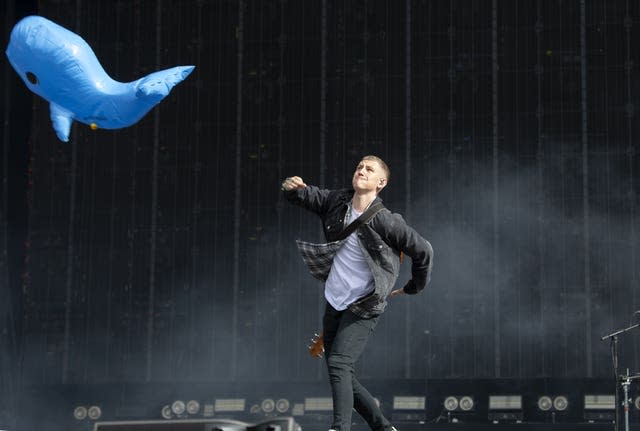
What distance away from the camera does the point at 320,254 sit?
5.52 metres

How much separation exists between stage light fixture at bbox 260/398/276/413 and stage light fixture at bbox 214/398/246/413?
0.70 ft

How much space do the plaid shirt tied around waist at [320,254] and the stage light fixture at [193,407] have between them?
653 centimetres

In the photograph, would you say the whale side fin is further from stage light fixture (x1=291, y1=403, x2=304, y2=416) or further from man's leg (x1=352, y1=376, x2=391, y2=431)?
stage light fixture (x1=291, y1=403, x2=304, y2=416)

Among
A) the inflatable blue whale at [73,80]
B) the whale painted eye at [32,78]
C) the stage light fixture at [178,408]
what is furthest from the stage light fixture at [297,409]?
the whale painted eye at [32,78]

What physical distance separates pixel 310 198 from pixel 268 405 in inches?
250

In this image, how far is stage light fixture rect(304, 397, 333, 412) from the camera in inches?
453

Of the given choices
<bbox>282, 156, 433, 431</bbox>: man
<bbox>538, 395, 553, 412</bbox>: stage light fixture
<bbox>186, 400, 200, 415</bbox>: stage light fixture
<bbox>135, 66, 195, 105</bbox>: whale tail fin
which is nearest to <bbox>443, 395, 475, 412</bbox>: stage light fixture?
<bbox>538, 395, 553, 412</bbox>: stage light fixture

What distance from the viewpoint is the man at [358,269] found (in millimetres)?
5367

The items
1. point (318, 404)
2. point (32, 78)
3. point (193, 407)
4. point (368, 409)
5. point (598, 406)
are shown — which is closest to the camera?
point (368, 409)

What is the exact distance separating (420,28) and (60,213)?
423 centimetres

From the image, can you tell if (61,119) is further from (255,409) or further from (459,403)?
(459,403)

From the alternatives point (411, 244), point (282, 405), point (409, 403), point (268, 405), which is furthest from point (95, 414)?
point (411, 244)

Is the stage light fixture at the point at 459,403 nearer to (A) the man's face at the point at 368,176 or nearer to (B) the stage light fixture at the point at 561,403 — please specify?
(B) the stage light fixture at the point at 561,403

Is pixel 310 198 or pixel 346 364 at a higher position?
pixel 310 198
